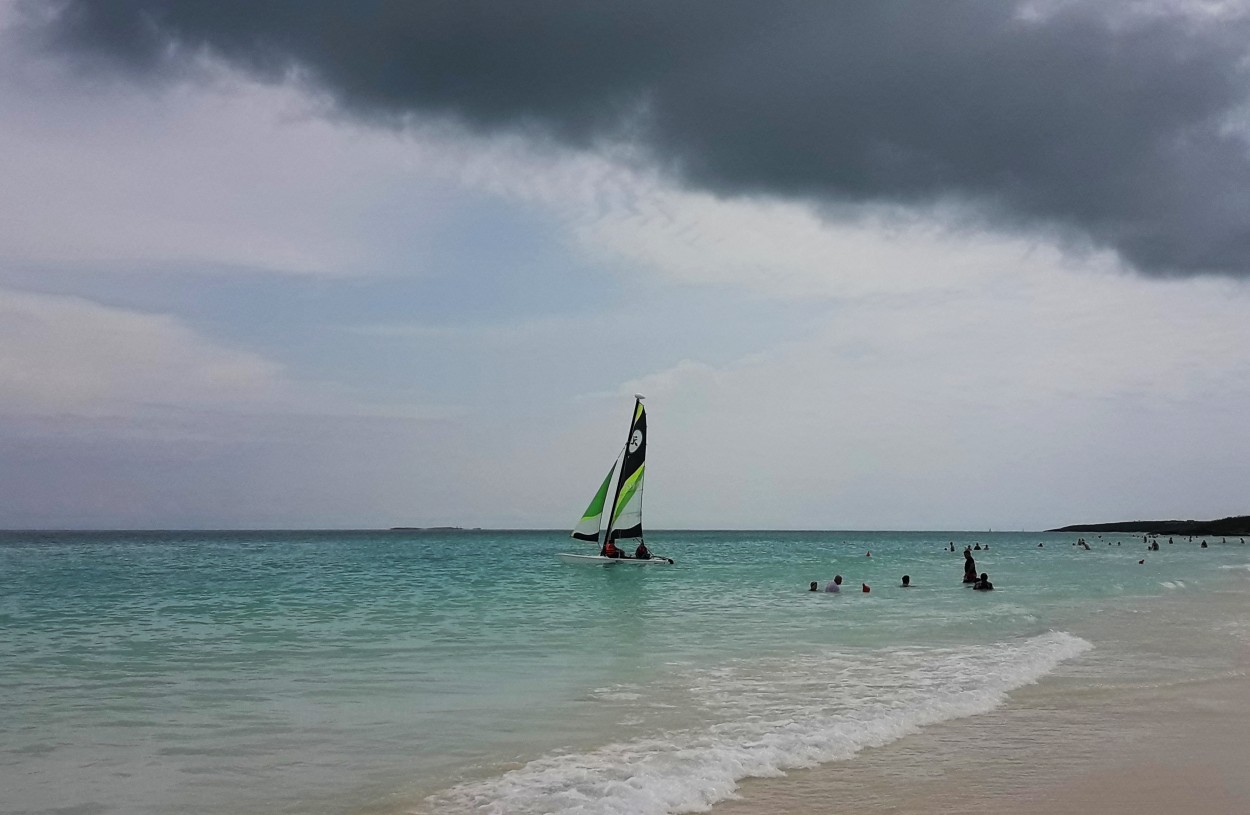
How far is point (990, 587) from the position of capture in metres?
33.9

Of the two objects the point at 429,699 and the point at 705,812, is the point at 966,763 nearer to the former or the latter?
the point at 705,812

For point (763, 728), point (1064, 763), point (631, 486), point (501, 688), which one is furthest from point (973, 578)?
point (1064, 763)

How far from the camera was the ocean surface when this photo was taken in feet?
27.7

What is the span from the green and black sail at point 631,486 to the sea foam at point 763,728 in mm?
28094

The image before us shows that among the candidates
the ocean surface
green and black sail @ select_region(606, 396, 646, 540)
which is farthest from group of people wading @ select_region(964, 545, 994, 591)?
green and black sail @ select_region(606, 396, 646, 540)

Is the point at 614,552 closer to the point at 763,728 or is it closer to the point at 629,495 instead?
the point at 629,495

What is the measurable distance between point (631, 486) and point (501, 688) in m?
32.1

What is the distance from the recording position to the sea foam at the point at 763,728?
7910 mm

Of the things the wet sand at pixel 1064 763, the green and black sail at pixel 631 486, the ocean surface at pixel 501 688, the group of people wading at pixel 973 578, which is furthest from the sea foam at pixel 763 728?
the green and black sail at pixel 631 486

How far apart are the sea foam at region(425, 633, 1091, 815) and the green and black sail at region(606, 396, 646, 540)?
2809 centimetres

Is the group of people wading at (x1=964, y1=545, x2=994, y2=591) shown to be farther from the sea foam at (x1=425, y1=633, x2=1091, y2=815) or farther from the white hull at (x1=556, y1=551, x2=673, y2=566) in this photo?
the sea foam at (x1=425, y1=633, x2=1091, y2=815)

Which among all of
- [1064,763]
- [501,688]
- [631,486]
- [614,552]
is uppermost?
[631,486]

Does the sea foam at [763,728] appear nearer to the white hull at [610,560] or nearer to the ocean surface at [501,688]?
the ocean surface at [501,688]

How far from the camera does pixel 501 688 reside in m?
13.0
